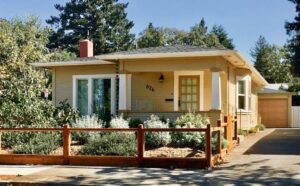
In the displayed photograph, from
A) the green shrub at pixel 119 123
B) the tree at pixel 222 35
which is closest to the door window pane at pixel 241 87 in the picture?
the green shrub at pixel 119 123

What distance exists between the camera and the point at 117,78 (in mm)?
20641

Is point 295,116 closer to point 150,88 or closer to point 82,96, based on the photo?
point 150,88

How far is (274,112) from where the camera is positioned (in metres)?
34.6

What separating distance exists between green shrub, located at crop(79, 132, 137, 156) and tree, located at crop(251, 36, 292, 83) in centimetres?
4709

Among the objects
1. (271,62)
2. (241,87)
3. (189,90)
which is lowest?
(189,90)

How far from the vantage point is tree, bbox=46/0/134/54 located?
5681cm

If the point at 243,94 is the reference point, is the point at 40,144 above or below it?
below

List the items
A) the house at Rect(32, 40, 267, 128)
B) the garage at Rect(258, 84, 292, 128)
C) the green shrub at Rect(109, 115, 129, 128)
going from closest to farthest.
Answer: the green shrub at Rect(109, 115, 129, 128) < the house at Rect(32, 40, 267, 128) < the garage at Rect(258, 84, 292, 128)

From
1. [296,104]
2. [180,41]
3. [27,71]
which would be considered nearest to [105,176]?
[27,71]

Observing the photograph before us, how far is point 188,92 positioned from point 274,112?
15533 mm

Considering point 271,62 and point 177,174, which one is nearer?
point 177,174

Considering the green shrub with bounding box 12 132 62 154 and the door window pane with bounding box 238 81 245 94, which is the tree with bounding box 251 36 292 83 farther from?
the green shrub with bounding box 12 132 62 154

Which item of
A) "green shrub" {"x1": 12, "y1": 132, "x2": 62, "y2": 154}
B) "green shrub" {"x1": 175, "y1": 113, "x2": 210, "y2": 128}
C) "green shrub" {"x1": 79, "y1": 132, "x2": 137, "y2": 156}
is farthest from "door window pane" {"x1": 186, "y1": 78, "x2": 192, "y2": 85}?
"green shrub" {"x1": 12, "y1": 132, "x2": 62, "y2": 154}

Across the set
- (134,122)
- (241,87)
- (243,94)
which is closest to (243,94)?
(243,94)
